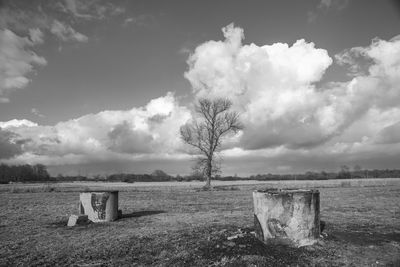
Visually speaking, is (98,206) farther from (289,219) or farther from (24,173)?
(24,173)

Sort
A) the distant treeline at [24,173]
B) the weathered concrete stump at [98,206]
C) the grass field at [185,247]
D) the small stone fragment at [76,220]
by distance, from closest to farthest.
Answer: the grass field at [185,247], the small stone fragment at [76,220], the weathered concrete stump at [98,206], the distant treeline at [24,173]

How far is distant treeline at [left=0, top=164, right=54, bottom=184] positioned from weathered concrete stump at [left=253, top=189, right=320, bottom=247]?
116m

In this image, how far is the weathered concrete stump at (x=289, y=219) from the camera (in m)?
8.99

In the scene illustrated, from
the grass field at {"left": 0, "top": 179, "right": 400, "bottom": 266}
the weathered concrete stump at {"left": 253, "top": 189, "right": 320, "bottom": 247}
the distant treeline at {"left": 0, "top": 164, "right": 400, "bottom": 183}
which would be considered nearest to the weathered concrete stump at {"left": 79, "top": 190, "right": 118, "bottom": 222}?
the grass field at {"left": 0, "top": 179, "right": 400, "bottom": 266}

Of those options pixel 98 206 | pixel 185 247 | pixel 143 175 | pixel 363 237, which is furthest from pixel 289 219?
pixel 143 175

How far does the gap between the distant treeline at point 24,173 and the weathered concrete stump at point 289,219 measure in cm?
11589

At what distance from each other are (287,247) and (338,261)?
4.57 feet

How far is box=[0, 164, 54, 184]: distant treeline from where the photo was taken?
109925 millimetres

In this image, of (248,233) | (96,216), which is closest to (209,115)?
(96,216)

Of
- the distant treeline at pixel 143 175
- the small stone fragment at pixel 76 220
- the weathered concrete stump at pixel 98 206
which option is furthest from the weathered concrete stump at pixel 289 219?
the distant treeline at pixel 143 175

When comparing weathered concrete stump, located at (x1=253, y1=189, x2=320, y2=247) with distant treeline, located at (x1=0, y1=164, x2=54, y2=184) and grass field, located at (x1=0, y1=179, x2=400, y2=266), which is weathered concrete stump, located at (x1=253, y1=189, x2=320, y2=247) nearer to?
grass field, located at (x1=0, y1=179, x2=400, y2=266)

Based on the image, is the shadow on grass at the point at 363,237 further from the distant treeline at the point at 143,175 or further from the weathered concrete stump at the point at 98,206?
the distant treeline at the point at 143,175

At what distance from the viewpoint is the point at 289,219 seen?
356 inches

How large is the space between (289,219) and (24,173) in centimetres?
12694
